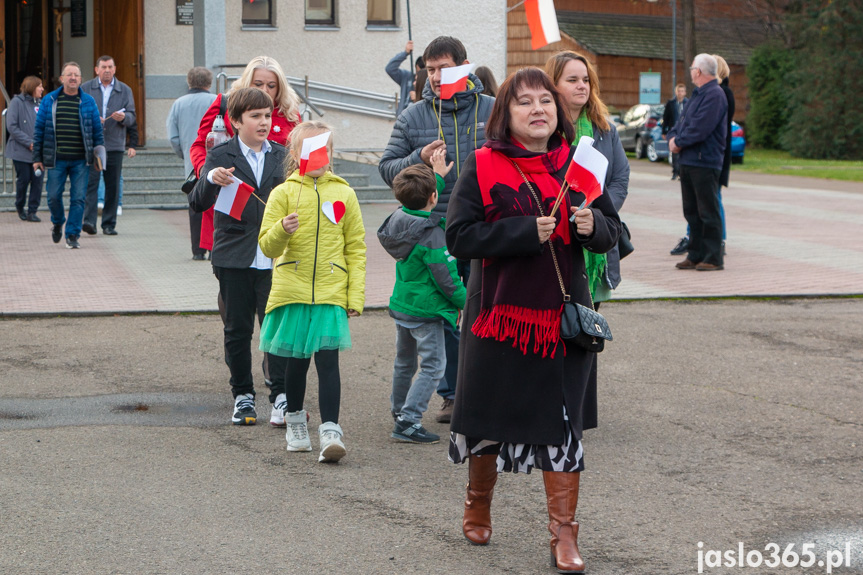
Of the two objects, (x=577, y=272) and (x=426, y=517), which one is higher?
(x=577, y=272)

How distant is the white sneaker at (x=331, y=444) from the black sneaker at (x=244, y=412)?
0.74 m

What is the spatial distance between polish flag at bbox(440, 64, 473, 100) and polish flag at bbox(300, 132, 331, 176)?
76 centimetres

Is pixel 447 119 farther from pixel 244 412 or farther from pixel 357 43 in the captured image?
pixel 357 43

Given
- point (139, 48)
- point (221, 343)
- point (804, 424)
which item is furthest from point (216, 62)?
point (804, 424)

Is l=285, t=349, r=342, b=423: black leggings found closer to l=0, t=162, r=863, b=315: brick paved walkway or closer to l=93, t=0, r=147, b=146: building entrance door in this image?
l=0, t=162, r=863, b=315: brick paved walkway

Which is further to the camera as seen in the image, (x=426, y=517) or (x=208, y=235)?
(x=208, y=235)

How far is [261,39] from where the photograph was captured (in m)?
20.5

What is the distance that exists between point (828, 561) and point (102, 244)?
10330 millimetres

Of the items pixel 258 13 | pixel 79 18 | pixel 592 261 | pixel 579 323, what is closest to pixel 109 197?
pixel 79 18

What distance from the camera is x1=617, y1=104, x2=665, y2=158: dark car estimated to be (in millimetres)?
33719

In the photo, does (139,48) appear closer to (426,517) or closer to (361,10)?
(361,10)

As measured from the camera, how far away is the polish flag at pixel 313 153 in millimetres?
5191

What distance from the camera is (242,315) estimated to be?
5.97 m

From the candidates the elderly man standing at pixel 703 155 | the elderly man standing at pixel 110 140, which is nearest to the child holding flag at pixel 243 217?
the elderly man standing at pixel 703 155
